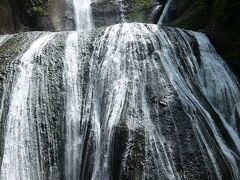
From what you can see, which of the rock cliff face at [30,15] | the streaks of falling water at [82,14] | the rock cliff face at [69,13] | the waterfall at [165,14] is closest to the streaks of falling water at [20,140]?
the rock cliff face at [30,15]

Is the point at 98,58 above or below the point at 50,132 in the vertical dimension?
above

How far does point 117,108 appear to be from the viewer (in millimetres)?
8008

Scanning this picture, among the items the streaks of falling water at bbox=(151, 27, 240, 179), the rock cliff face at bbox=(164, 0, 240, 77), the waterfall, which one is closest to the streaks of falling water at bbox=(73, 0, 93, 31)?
the waterfall

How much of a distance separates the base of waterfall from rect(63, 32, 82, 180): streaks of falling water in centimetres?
2

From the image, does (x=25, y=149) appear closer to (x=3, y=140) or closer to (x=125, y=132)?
(x=3, y=140)

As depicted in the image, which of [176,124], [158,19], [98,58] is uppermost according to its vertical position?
[98,58]

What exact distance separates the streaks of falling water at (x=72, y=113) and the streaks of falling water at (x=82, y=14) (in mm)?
7167

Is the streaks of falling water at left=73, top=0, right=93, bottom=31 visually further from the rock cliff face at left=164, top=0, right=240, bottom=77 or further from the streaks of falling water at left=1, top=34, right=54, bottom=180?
the streaks of falling water at left=1, top=34, right=54, bottom=180

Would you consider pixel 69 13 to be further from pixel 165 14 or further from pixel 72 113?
pixel 72 113

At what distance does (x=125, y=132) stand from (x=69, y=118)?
1.42m

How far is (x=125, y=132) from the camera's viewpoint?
7.50 metres

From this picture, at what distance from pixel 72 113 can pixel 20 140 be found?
1.12 meters

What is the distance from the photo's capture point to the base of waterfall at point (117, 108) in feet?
24.1

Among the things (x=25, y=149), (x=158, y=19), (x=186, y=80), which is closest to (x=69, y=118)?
(x=25, y=149)
